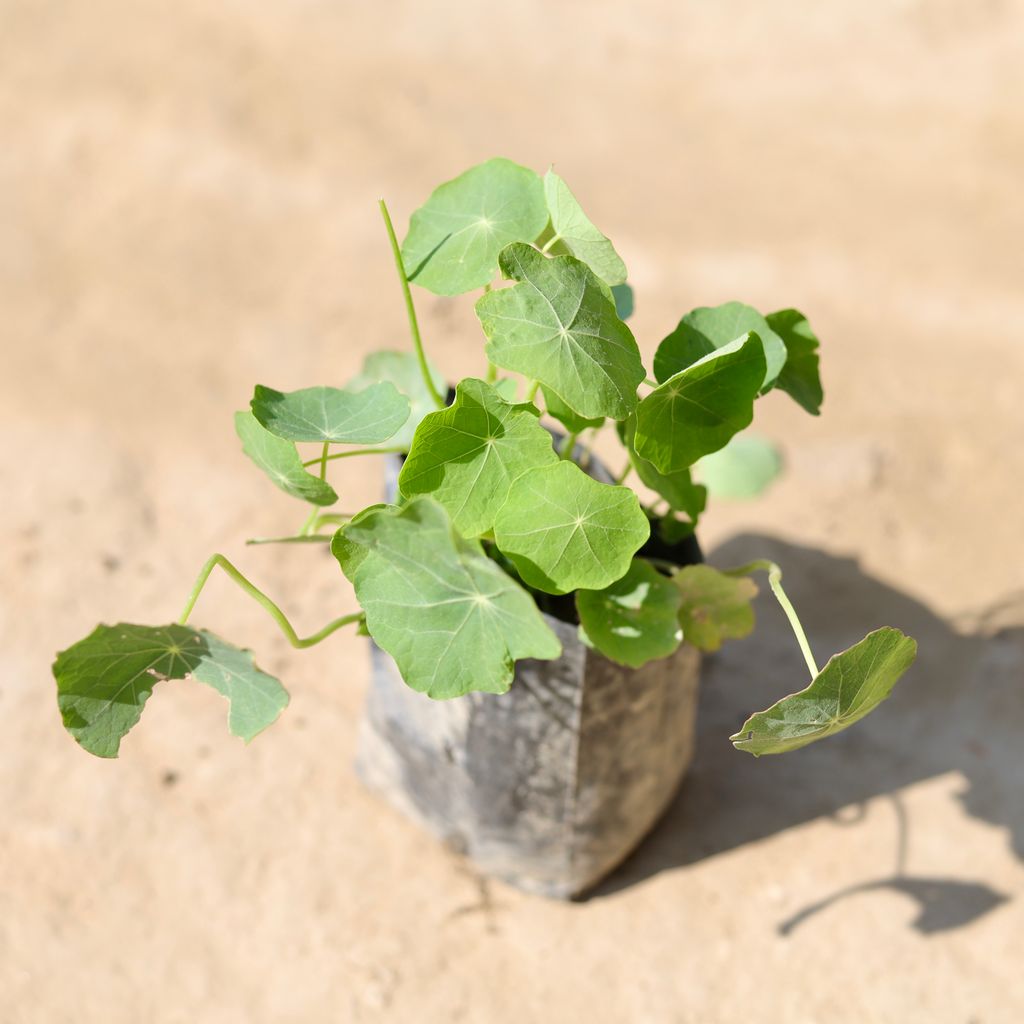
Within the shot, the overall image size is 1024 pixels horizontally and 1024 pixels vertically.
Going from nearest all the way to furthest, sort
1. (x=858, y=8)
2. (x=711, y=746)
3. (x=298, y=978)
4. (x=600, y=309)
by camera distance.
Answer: (x=600, y=309)
(x=298, y=978)
(x=711, y=746)
(x=858, y=8)

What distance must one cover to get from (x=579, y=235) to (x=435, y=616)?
0.46m

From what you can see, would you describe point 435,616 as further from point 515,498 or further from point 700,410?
point 700,410

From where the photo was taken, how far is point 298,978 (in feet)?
5.99

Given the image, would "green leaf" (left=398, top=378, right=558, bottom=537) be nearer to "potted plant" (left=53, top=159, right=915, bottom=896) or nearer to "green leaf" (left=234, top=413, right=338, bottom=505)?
"potted plant" (left=53, top=159, right=915, bottom=896)

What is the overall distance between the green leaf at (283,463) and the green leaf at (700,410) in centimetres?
37

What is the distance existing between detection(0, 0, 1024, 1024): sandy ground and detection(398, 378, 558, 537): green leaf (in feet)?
2.76

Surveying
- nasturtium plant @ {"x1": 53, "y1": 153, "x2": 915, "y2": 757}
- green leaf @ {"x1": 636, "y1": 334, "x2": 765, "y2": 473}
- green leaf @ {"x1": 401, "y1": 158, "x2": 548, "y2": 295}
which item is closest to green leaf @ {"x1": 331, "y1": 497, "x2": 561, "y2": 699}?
nasturtium plant @ {"x1": 53, "y1": 153, "x2": 915, "y2": 757}

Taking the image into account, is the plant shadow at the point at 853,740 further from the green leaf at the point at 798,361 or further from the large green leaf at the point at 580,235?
the large green leaf at the point at 580,235

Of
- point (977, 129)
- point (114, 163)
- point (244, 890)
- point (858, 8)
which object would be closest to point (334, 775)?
point (244, 890)

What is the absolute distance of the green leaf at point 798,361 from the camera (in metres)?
1.53

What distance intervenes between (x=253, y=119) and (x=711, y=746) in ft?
7.28

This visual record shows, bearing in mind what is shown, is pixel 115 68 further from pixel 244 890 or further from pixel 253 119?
pixel 244 890

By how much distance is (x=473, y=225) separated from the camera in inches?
58.4

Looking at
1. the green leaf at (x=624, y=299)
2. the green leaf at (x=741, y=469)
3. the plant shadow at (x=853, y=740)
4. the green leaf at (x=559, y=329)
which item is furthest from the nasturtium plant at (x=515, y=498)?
the green leaf at (x=741, y=469)
